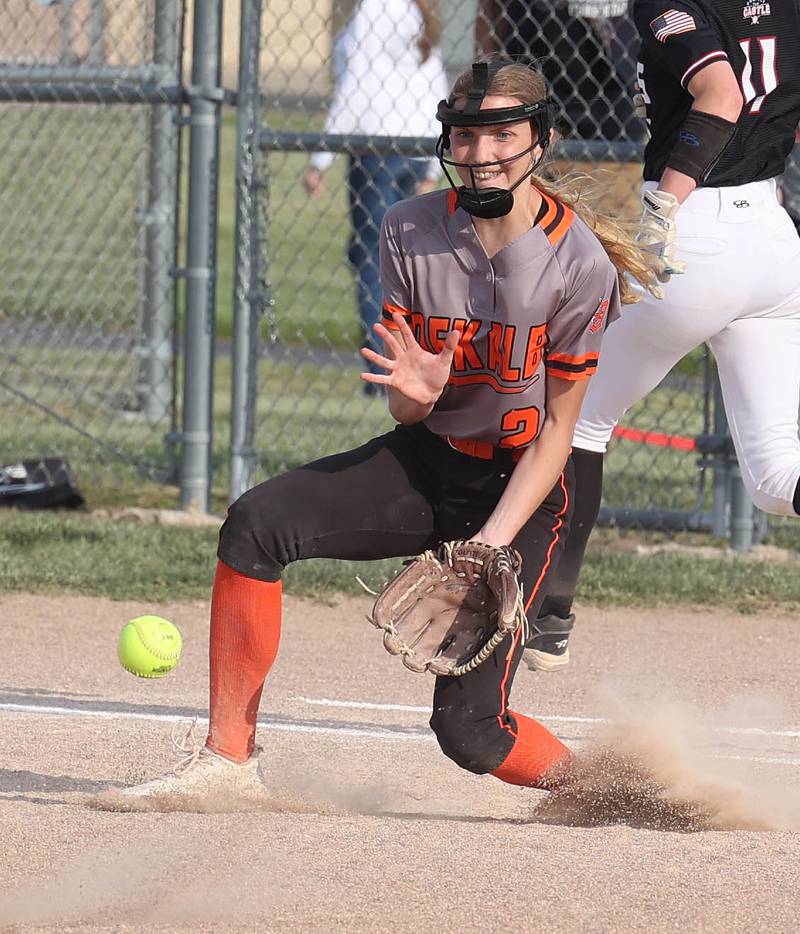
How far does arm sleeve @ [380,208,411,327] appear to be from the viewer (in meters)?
3.24

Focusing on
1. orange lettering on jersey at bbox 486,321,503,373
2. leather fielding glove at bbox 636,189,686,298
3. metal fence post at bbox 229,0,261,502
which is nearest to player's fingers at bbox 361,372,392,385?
orange lettering on jersey at bbox 486,321,503,373

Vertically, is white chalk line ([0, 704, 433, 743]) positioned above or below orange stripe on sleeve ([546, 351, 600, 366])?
below

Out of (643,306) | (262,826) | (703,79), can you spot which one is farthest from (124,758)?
(703,79)

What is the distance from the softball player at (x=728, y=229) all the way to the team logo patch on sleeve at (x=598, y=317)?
1.48 feet

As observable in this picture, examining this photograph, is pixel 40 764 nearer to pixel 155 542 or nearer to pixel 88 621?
pixel 88 621

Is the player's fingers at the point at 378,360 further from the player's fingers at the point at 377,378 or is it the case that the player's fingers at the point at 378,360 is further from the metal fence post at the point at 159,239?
the metal fence post at the point at 159,239

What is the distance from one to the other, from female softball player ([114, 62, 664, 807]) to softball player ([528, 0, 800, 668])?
49 centimetres

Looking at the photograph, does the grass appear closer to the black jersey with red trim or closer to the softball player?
the softball player

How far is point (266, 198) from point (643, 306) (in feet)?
9.23

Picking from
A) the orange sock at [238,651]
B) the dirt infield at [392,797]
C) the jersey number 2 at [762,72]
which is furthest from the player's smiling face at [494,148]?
the dirt infield at [392,797]

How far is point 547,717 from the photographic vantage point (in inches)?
169

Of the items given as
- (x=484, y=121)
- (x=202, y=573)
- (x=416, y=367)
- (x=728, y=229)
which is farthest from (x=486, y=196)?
(x=202, y=573)

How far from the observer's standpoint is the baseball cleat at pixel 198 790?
3.19m

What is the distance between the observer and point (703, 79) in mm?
3660
